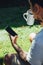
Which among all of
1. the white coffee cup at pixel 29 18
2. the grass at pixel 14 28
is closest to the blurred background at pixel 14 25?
the grass at pixel 14 28

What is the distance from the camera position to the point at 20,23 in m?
7.14

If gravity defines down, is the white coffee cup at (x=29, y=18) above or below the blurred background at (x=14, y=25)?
above

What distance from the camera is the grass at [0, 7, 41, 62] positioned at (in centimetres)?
563

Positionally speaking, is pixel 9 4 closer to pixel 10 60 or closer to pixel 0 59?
pixel 0 59

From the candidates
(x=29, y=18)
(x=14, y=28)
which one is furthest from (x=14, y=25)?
(x=29, y=18)

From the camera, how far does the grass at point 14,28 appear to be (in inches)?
222

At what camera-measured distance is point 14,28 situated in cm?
672

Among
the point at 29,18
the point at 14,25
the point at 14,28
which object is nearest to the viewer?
the point at 29,18

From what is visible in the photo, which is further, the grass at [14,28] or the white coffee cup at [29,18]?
the white coffee cup at [29,18]

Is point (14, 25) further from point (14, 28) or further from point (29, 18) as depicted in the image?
point (29, 18)

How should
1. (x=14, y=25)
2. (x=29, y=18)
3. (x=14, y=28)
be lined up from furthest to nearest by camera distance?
(x=14, y=25) → (x=14, y=28) → (x=29, y=18)

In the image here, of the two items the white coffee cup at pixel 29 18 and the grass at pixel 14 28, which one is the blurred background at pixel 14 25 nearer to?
the grass at pixel 14 28

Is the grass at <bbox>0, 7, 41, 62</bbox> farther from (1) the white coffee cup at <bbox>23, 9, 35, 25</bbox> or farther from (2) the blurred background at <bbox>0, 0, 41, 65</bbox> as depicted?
(1) the white coffee cup at <bbox>23, 9, 35, 25</bbox>

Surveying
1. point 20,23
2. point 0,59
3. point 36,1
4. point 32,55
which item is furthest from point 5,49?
point 36,1
